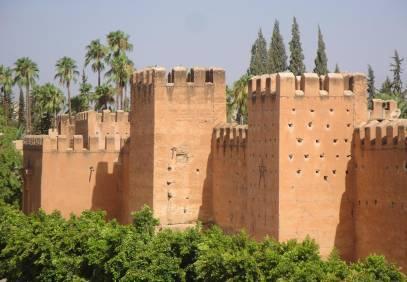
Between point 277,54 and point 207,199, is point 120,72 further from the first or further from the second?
point 207,199

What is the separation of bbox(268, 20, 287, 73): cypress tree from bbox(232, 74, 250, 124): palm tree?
487 inches

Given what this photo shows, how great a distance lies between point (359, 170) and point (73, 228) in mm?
11586

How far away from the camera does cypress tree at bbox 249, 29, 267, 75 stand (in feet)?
225

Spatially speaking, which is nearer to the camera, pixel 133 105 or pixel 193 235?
pixel 193 235

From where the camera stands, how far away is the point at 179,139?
117ft

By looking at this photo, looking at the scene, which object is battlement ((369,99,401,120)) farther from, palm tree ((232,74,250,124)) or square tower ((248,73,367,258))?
palm tree ((232,74,250,124))

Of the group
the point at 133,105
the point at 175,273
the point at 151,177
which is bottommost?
the point at 175,273

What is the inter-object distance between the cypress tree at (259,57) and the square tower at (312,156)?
122 feet

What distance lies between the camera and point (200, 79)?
118ft

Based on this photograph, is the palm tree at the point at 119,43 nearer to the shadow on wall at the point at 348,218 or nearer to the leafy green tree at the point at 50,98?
the leafy green tree at the point at 50,98

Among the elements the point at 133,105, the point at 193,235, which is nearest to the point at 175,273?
the point at 193,235

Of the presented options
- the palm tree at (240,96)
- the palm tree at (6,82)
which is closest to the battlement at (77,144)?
the palm tree at (240,96)

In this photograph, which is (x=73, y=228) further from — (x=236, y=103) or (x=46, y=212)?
(x=236, y=103)

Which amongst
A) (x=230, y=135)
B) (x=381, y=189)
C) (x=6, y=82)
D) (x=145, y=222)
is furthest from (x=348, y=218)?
(x=6, y=82)
